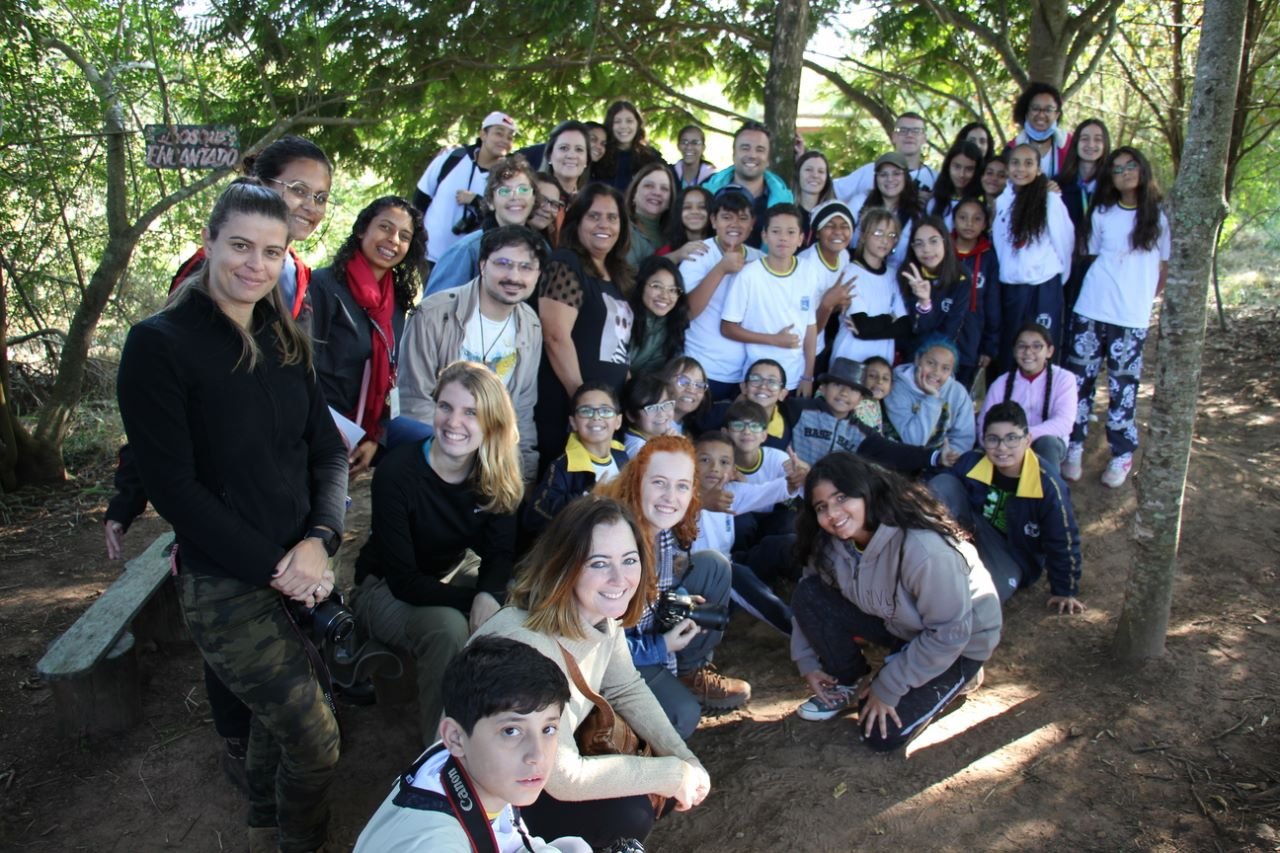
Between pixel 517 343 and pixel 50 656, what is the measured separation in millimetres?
2313

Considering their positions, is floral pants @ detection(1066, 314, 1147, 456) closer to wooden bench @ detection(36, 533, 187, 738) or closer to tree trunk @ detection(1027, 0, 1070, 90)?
tree trunk @ detection(1027, 0, 1070, 90)

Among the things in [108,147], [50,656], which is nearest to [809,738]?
[50,656]

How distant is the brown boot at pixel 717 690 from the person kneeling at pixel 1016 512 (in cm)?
146

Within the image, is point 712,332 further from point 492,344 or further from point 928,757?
point 928,757

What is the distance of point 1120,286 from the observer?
17.7ft

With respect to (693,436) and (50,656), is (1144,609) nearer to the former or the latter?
(693,436)

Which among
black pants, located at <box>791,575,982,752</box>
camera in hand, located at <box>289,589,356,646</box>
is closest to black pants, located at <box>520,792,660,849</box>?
camera in hand, located at <box>289,589,356,646</box>

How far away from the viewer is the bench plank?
3535mm

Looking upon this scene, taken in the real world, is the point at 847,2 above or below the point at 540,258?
above

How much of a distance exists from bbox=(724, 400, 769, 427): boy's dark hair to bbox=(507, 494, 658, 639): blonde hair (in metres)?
1.93

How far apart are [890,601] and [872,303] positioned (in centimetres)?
243

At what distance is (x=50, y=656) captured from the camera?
11.9ft

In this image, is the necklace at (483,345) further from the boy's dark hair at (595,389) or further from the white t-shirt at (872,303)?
the white t-shirt at (872,303)

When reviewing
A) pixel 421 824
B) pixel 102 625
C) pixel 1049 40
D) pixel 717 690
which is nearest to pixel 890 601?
pixel 717 690
